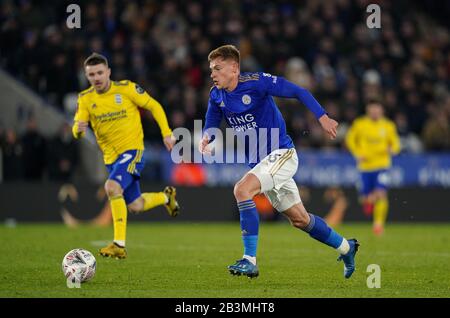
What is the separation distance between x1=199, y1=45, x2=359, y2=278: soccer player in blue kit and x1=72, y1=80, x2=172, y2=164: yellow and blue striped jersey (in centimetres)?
264

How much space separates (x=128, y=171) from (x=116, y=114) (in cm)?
74

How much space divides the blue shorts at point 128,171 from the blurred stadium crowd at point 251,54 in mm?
7350

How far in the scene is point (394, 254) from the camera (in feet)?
41.3

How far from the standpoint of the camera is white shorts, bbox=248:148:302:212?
9172 mm

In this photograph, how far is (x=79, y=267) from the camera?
888 centimetres

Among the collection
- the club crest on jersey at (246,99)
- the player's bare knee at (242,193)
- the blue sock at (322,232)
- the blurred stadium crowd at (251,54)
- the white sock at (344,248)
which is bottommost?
the white sock at (344,248)

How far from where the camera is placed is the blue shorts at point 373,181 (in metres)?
17.7

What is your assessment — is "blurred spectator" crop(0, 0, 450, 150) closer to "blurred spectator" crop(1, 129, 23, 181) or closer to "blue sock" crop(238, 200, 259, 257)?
"blurred spectator" crop(1, 129, 23, 181)

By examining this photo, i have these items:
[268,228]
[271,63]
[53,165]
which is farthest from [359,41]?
[53,165]

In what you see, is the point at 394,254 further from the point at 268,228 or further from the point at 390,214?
the point at 390,214

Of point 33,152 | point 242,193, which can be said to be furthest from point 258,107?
point 33,152

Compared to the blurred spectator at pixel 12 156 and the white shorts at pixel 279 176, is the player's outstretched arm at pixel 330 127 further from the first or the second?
the blurred spectator at pixel 12 156

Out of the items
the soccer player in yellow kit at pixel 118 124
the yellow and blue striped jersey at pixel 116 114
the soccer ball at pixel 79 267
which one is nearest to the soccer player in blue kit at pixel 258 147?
the soccer ball at pixel 79 267
